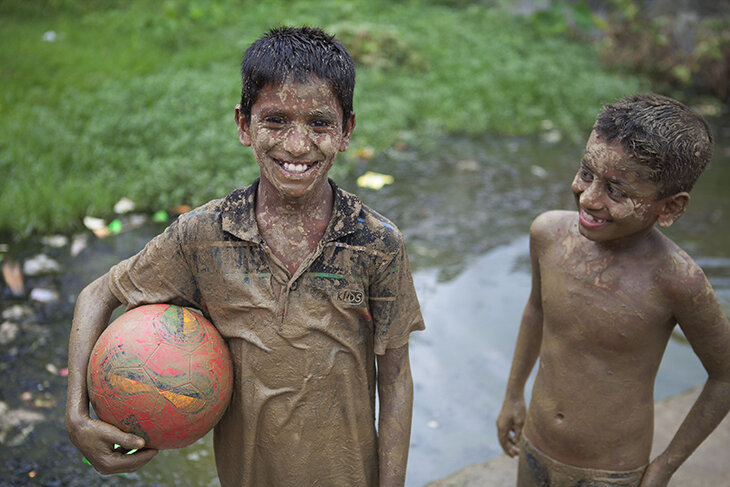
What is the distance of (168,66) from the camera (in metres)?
7.58

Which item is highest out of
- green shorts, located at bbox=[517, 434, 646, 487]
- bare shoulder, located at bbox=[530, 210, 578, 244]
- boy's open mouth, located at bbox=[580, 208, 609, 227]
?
boy's open mouth, located at bbox=[580, 208, 609, 227]

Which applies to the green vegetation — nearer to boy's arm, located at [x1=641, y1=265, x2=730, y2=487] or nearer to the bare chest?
the bare chest

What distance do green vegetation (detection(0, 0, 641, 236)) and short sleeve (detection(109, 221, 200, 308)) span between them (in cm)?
312

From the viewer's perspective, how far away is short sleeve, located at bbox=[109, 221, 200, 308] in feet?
6.22

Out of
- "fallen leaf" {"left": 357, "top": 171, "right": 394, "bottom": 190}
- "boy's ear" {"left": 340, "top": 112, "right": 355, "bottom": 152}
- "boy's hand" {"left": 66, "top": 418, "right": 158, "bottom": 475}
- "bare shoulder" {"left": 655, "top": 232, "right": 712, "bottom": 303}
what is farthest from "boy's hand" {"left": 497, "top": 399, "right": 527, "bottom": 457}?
"fallen leaf" {"left": 357, "top": 171, "right": 394, "bottom": 190}

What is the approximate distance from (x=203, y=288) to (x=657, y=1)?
9922 millimetres

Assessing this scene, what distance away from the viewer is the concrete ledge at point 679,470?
309 centimetres

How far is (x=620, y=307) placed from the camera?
2.25m

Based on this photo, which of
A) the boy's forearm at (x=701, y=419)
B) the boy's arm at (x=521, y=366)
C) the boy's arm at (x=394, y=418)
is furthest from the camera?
the boy's arm at (x=521, y=366)

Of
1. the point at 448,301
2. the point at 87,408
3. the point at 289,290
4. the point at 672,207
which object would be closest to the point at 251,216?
the point at 289,290

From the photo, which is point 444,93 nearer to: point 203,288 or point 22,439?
point 22,439

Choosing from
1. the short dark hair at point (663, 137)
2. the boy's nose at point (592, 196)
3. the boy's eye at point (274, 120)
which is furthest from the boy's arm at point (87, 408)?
the short dark hair at point (663, 137)

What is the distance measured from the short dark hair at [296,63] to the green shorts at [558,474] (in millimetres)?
1454

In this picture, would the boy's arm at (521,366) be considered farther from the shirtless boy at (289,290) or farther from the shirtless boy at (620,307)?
the shirtless boy at (289,290)
